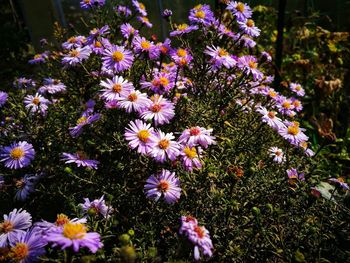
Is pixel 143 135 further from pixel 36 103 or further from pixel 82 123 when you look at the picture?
pixel 36 103

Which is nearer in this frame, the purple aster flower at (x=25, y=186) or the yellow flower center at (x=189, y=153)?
the yellow flower center at (x=189, y=153)

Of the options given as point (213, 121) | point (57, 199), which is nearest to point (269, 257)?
point (213, 121)

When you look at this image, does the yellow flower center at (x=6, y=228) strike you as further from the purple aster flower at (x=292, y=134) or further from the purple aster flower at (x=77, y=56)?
the purple aster flower at (x=292, y=134)

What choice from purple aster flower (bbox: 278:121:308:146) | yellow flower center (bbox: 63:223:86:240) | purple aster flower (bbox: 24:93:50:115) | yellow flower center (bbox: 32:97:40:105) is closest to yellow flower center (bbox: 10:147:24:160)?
purple aster flower (bbox: 24:93:50:115)

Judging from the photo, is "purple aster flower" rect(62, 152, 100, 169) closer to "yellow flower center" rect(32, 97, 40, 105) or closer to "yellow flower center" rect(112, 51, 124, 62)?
"yellow flower center" rect(112, 51, 124, 62)

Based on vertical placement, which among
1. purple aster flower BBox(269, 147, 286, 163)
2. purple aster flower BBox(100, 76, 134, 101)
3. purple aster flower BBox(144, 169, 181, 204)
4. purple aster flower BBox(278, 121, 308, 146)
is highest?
purple aster flower BBox(100, 76, 134, 101)

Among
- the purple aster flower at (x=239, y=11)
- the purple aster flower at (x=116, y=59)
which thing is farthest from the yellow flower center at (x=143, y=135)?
the purple aster flower at (x=239, y=11)
